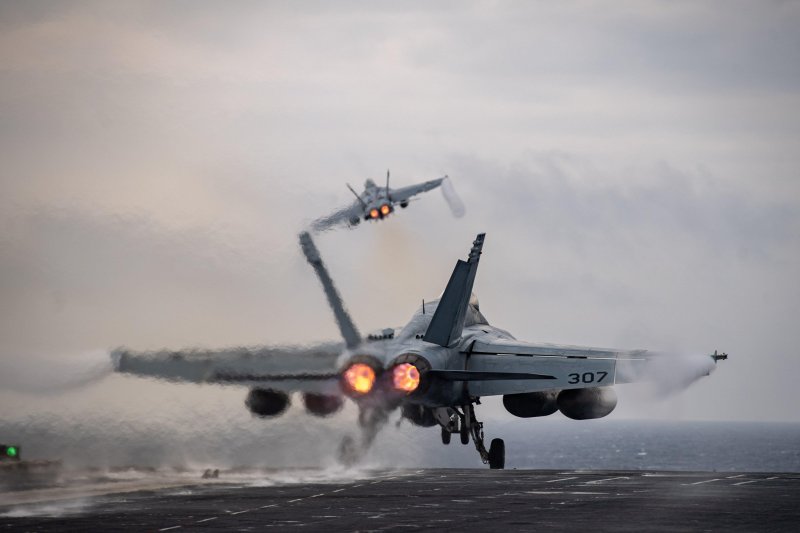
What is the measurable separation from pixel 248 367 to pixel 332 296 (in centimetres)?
408

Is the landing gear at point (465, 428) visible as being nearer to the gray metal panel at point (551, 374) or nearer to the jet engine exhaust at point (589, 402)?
the gray metal panel at point (551, 374)

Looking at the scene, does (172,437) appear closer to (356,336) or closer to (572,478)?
(356,336)

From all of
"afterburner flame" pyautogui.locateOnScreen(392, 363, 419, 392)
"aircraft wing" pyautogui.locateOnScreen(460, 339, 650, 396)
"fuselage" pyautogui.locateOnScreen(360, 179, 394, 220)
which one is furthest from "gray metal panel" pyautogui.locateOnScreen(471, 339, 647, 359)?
"fuselage" pyautogui.locateOnScreen(360, 179, 394, 220)

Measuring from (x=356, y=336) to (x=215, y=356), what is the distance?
4.60 metres

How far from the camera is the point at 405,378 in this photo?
3747 cm

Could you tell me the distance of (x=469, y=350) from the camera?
43.0 meters

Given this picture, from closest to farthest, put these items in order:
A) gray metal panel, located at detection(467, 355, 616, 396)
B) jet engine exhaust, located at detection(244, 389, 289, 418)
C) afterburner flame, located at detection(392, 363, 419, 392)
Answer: afterburner flame, located at detection(392, 363, 419, 392)
jet engine exhaust, located at detection(244, 389, 289, 418)
gray metal panel, located at detection(467, 355, 616, 396)

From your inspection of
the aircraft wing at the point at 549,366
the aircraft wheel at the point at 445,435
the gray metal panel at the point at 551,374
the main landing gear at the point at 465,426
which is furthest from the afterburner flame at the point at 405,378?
the aircraft wheel at the point at 445,435

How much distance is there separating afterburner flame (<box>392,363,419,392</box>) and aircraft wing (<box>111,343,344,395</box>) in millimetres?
1866

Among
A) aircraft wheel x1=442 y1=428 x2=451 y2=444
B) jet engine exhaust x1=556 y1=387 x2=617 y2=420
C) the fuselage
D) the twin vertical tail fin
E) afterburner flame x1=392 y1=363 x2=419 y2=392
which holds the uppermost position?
the fuselage

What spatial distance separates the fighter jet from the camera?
124 ft

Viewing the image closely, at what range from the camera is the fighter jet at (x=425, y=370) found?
37.8 metres

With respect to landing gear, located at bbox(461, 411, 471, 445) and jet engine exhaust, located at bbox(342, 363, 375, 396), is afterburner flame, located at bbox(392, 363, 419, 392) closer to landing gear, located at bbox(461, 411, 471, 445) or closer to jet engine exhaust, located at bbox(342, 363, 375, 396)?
jet engine exhaust, located at bbox(342, 363, 375, 396)

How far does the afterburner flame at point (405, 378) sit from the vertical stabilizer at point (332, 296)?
181cm
